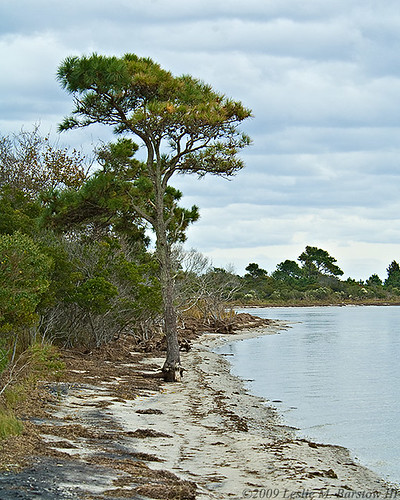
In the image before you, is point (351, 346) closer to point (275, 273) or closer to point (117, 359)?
point (117, 359)

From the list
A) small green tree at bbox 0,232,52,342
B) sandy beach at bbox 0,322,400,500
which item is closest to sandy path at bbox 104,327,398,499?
sandy beach at bbox 0,322,400,500

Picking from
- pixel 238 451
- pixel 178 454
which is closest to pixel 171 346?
pixel 238 451

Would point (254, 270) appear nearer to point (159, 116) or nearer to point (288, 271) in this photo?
point (288, 271)

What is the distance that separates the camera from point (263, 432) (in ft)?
38.2

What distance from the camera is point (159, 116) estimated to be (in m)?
16.5

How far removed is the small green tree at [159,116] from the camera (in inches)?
643

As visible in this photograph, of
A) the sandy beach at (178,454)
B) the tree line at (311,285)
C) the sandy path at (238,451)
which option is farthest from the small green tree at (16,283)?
the tree line at (311,285)

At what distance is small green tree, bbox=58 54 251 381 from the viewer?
1633cm

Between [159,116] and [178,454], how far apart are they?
31.6 ft

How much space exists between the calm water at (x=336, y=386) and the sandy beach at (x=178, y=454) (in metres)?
0.73

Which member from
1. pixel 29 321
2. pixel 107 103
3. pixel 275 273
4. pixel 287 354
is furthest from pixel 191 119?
pixel 275 273

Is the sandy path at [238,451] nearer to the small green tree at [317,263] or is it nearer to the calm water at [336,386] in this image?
the calm water at [336,386]

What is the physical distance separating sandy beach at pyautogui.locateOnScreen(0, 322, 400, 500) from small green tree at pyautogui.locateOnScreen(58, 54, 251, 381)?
14.1ft

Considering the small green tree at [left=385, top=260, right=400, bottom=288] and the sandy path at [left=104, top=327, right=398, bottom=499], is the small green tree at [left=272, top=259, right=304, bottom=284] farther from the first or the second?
the sandy path at [left=104, top=327, right=398, bottom=499]
